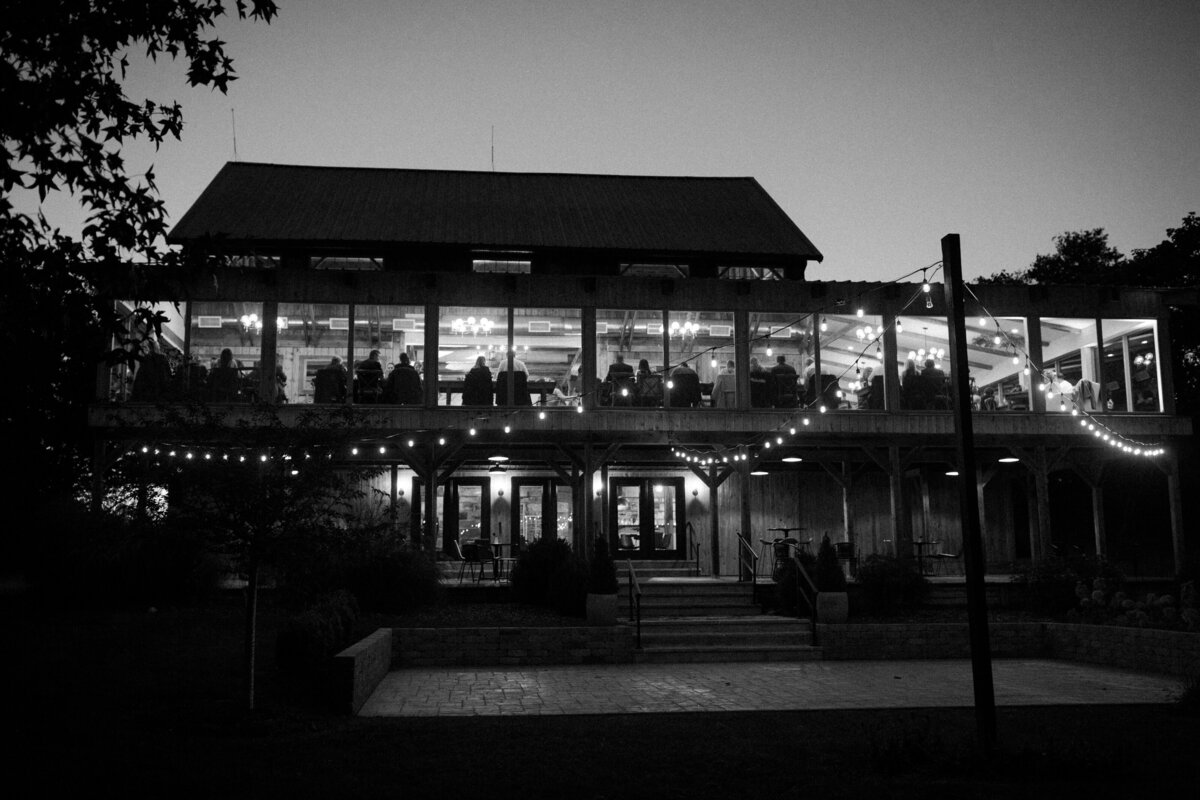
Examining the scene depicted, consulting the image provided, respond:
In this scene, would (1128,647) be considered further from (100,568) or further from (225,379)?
(225,379)

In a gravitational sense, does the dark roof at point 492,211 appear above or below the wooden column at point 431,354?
above

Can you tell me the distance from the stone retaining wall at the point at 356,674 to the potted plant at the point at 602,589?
3.94 metres

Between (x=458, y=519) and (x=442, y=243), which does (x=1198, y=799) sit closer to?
(x=458, y=519)

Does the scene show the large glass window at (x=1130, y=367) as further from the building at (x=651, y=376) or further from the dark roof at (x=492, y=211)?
the dark roof at (x=492, y=211)

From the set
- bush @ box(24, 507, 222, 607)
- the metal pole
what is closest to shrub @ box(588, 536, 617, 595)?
bush @ box(24, 507, 222, 607)

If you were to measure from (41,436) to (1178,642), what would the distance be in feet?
102

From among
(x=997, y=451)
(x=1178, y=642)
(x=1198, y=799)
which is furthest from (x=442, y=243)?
(x=1198, y=799)

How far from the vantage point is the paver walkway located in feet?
32.4

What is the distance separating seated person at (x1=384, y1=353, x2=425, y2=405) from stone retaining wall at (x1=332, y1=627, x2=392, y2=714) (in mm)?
7609

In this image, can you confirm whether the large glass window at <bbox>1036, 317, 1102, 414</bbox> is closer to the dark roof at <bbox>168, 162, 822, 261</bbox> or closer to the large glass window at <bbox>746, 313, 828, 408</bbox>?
the large glass window at <bbox>746, 313, 828, 408</bbox>

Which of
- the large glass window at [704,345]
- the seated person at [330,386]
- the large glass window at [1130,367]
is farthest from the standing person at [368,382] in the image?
the large glass window at [1130,367]

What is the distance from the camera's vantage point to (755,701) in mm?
10180

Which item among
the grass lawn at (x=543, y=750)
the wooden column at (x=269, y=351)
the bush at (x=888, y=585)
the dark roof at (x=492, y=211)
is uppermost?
the dark roof at (x=492, y=211)

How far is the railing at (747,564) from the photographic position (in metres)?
16.7
